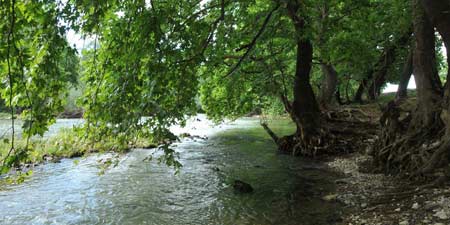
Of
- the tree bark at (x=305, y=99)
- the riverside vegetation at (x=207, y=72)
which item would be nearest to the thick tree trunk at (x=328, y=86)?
the riverside vegetation at (x=207, y=72)

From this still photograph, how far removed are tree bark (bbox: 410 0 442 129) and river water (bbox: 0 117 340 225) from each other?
3372mm

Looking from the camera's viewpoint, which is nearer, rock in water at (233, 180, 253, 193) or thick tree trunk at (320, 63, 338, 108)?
rock in water at (233, 180, 253, 193)

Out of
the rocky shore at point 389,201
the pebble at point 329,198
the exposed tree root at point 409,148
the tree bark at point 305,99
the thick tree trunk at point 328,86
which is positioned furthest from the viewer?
the thick tree trunk at point 328,86

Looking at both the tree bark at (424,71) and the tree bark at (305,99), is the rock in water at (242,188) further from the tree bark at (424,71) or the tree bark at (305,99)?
the tree bark at (305,99)

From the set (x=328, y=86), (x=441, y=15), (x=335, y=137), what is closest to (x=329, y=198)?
(x=441, y=15)

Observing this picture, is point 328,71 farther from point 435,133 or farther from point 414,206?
point 414,206

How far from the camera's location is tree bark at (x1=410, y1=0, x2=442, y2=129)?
11.0m

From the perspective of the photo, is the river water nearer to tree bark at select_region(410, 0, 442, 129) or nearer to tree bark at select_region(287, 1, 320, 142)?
tree bark at select_region(287, 1, 320, 142)

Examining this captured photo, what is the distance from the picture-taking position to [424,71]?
1128 cm

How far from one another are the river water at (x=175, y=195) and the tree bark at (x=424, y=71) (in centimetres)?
337

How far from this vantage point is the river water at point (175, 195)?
9.64 metres

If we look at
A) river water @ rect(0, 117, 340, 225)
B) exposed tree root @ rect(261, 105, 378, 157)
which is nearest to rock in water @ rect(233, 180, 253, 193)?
river water @ rect(0, 117, 340, 225)

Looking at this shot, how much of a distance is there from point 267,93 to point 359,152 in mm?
5591

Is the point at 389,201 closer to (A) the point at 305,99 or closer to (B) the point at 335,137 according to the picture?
(B) the point at 335,137
